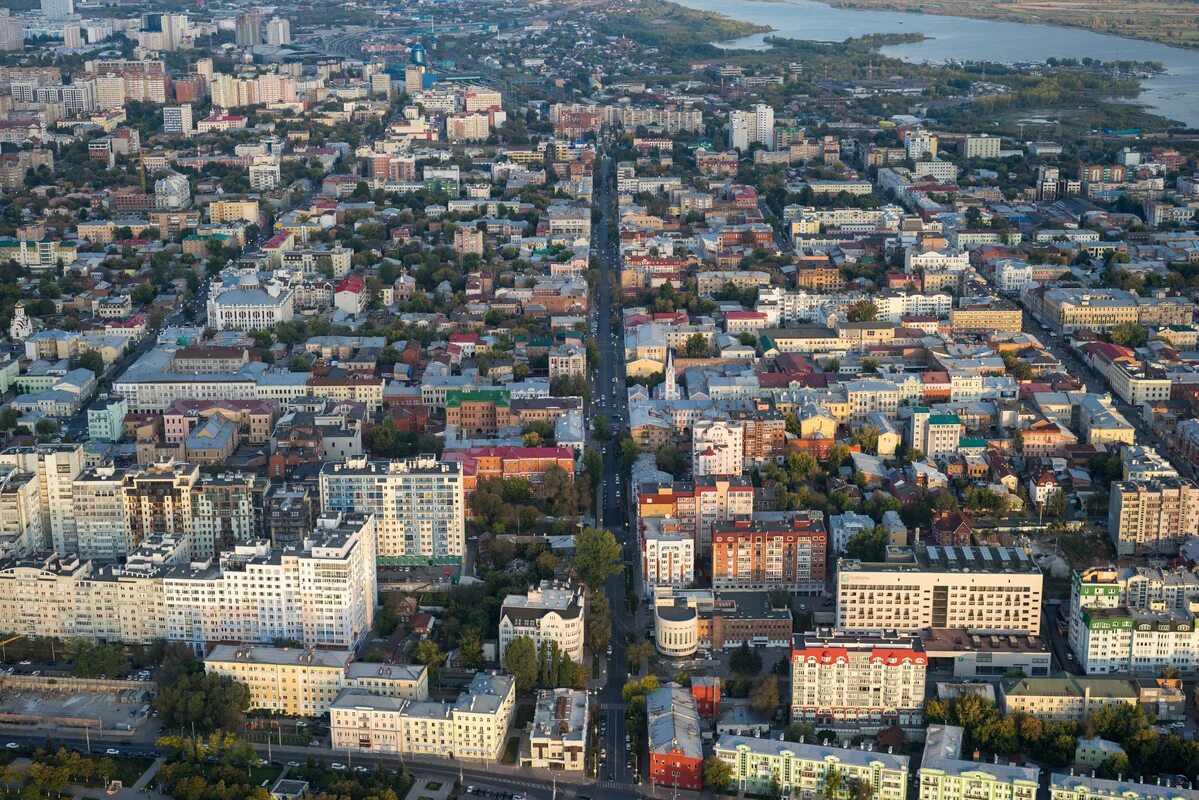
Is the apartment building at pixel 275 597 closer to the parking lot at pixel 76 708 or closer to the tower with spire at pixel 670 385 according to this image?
the parking lot at pixel 76 708

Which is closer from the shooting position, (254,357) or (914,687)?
(914,687)

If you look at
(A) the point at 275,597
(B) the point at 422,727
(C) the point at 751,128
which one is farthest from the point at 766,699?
(C) the point at 751,128

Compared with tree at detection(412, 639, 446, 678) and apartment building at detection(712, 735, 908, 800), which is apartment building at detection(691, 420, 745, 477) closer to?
tree at detection(412, 639, 446, 678)

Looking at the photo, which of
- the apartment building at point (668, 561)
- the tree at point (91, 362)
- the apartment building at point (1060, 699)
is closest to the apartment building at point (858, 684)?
the apartment building at point (1060, 699)

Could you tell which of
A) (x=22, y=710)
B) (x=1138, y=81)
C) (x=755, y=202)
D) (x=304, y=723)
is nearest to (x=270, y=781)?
(x=304, y=723)

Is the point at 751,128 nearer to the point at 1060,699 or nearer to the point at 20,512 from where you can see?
the point at 20,512

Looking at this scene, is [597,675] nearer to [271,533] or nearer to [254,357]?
[271,533]
